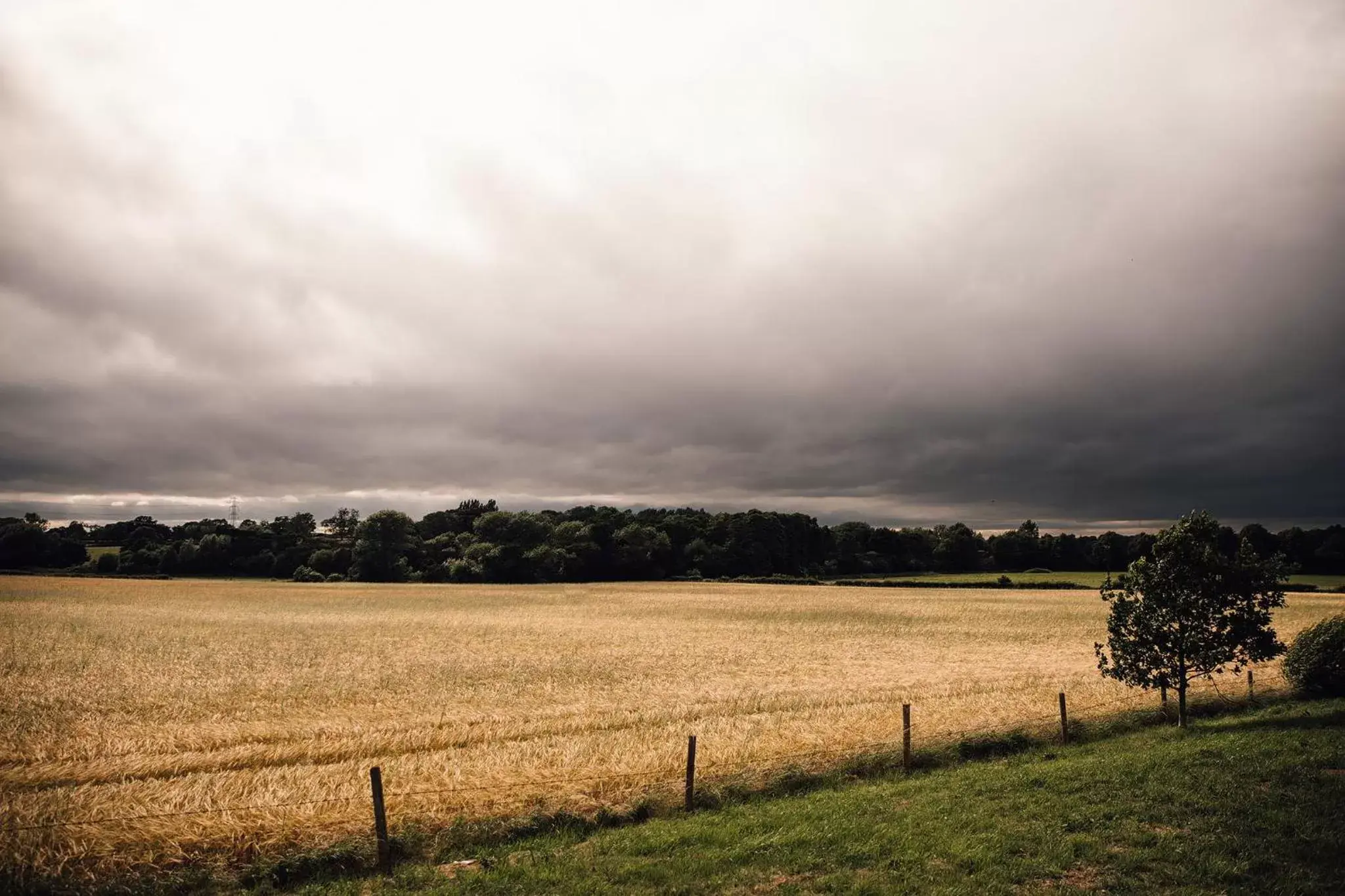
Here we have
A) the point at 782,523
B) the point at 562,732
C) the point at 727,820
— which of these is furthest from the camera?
the point at 782,523

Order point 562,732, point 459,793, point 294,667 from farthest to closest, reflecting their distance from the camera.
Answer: point 294,667 → point 562,732 → point 459,793

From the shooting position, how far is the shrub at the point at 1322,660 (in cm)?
2219

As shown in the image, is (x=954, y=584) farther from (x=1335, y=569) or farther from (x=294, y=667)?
(x=294, y=667)

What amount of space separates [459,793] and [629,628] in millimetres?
38244

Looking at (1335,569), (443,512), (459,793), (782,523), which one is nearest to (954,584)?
(782,523)

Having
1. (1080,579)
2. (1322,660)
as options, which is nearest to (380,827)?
(1322,660)

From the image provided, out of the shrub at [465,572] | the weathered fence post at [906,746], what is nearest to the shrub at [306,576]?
the shrub at [465,572]

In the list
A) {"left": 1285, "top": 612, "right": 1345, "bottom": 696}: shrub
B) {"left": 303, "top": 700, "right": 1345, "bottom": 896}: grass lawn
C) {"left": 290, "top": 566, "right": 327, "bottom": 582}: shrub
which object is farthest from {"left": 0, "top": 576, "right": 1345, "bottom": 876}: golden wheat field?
{"left": 290, "top": 566, "right": 327, "bottom": 582}: shrub

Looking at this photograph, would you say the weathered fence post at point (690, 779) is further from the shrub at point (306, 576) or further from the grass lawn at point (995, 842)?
the shrub at point (306, 576)

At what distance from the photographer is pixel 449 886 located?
10125mm

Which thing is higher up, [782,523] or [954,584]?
[782,523]

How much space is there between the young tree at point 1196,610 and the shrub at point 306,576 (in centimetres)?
12348

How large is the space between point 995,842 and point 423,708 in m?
19.9

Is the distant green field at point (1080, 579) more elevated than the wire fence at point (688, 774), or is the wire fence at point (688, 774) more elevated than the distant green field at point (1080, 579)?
the wire fence at point (688, 774)
